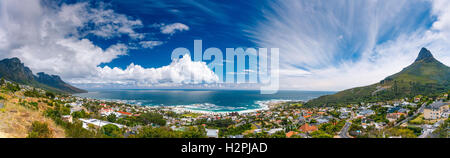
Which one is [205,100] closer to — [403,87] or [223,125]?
[223,125]

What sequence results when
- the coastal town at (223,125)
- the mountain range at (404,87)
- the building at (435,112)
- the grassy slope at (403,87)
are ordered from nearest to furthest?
the coastal town at (223,125) < the building at (435,112) < the mountain range at (404,87) < the grassy slope at (403,87)

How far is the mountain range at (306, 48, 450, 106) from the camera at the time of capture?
49.6 meters

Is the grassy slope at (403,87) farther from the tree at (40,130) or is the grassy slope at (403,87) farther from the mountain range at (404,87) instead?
the tree at (40,130)

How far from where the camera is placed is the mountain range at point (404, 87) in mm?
49625

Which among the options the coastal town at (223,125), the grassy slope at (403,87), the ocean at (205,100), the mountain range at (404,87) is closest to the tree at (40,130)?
the coastal town at (223,125)

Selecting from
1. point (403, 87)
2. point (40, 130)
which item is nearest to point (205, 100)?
point (403, 87)
